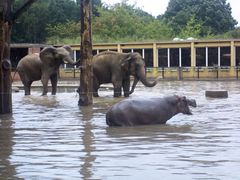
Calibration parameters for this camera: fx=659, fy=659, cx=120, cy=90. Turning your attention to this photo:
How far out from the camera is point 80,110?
707 inches

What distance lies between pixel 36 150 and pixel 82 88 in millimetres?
9484

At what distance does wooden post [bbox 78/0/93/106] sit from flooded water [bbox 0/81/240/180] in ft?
9.44

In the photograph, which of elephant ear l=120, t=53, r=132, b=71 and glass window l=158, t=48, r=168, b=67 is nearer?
elephant ear l=120, t=53, r=132, b=71

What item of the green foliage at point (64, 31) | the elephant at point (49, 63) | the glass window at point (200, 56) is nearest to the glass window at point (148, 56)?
the glass window at point (200, 56)

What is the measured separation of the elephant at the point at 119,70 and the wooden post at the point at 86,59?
3117 millimetres

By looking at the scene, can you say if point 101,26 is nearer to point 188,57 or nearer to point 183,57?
point 183,57

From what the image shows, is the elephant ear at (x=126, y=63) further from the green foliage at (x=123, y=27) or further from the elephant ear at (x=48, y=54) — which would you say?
the green foliage at (x=123, y=27)

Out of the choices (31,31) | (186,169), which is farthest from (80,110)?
(31,31)

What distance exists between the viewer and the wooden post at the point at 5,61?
17000 millimetres

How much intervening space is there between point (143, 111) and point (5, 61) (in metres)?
5.03

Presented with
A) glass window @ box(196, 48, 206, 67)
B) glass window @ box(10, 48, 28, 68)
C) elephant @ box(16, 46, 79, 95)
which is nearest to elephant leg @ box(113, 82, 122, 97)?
elephant @ box(16, 46, 79, 95)

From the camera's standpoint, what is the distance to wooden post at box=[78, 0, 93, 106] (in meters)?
19.6

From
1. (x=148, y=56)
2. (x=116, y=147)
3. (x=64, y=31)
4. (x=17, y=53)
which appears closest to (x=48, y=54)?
(x=116, y=147)

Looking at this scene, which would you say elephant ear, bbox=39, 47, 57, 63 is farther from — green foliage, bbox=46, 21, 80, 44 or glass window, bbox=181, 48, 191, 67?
green foliage, bbox=46, 21, 80, 44
